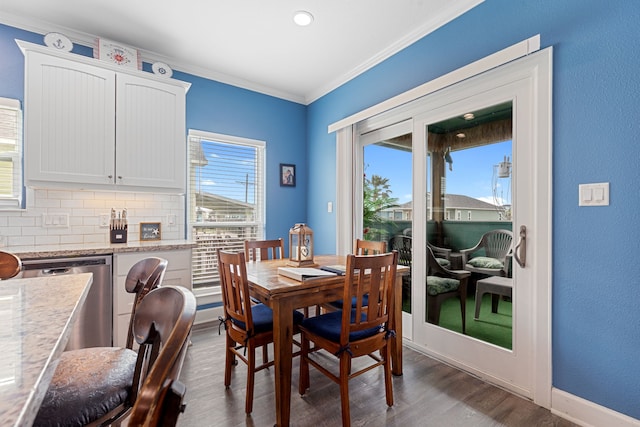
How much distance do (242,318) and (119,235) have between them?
1673 millimetres

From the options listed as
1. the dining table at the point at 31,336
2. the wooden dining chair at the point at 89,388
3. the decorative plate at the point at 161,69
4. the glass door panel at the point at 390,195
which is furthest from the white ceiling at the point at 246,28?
the wooden dining chair at the point at 89,388

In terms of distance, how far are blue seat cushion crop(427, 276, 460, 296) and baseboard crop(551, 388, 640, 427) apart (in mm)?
896

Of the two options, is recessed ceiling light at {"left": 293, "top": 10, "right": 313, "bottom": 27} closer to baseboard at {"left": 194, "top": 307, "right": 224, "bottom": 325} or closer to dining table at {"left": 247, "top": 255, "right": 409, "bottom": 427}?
dining table at {"left": 247, "top": 255, "right": 409, "bottom": 427}

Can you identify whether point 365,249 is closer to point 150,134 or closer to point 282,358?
point 282,358

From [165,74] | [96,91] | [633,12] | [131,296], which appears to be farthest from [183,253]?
[633,12]

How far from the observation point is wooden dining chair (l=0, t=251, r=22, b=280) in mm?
1435

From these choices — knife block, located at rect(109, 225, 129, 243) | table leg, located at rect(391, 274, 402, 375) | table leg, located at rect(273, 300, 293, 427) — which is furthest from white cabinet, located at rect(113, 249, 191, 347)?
table leg, located at rect(391, 274, 402, 375)

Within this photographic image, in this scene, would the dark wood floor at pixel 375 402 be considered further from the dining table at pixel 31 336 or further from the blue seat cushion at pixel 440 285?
the dining table at pixel 31 336

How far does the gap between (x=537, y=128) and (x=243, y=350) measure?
2.79 meters

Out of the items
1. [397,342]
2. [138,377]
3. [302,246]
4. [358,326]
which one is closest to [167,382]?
[138,377]

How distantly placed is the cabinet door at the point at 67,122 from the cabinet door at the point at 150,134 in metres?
0.09

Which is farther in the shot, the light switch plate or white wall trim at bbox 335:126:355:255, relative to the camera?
white wall trim at bbox 335:126:355:255

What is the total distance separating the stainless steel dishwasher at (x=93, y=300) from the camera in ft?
7.21

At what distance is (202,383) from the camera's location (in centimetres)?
216
